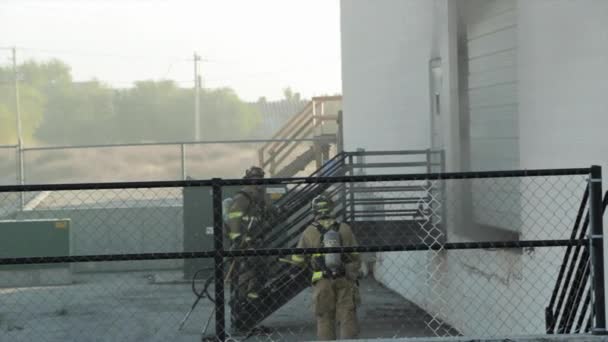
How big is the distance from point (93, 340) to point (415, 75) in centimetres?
559

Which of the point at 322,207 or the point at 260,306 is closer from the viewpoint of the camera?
the point at 322,207

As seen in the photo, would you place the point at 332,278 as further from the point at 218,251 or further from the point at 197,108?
the point at 197,108

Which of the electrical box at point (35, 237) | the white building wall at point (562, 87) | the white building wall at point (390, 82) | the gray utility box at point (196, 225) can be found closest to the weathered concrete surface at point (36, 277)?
the electrical box at point (35, 237)

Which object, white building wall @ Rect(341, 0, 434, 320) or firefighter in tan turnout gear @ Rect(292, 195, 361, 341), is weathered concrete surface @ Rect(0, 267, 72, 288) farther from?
firefighter in tan turnout gear @ Rect(292, 195, 361, 341)

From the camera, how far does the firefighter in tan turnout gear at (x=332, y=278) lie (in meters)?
10.3

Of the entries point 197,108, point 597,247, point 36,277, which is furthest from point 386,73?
point 197,108

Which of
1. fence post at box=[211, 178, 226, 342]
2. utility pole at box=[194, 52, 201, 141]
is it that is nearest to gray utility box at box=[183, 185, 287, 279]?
fence post at box=[211, 178, 226, 342]

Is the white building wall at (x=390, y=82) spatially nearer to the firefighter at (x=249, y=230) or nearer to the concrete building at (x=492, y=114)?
the concrete building at (x=492, y=114)

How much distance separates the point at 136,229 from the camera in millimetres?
20984

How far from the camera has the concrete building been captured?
29.6 feet

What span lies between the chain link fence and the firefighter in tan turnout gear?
0.07 ft

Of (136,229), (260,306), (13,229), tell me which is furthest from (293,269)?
(136,229)

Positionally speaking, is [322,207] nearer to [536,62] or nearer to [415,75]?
[536,62]

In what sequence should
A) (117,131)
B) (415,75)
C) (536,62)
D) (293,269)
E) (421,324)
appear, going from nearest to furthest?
1. (536,62)
2. (293,269)
3. (421,324)
4. (415,75)
5. (117,131)
